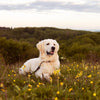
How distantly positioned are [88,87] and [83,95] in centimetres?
34

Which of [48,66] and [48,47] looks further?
[48,66]

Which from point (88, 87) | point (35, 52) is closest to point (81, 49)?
point (35, 52)

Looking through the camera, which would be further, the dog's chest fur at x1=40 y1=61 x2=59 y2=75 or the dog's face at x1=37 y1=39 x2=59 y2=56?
the dog's chest fur at x1=40 y1=61 x2=59 y2=75

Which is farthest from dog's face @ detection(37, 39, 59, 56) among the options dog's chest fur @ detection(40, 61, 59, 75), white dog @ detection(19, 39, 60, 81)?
dog's chest fur @ detection(40, 61, 59, 75)

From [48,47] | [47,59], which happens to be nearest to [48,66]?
[47,59]

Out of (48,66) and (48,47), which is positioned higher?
(48,47)

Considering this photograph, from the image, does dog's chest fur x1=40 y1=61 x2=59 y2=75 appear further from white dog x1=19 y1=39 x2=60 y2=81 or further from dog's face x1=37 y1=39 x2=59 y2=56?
dog's face x1=37 y1=39 x2=59 y2=56

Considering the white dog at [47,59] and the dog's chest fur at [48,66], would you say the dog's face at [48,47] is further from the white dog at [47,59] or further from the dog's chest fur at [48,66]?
the dog's chest fur at [48,66]

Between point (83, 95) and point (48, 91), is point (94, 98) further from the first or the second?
point (48, 91)

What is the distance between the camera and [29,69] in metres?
4.61

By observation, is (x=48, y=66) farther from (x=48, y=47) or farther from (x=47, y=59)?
(x=48, y=47)

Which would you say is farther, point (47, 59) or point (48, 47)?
point (47, 59)

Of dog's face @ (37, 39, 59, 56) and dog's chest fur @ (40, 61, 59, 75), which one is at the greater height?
dog's face @ (37, 39, 59, 56)

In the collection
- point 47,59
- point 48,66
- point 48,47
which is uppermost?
point 48,47
